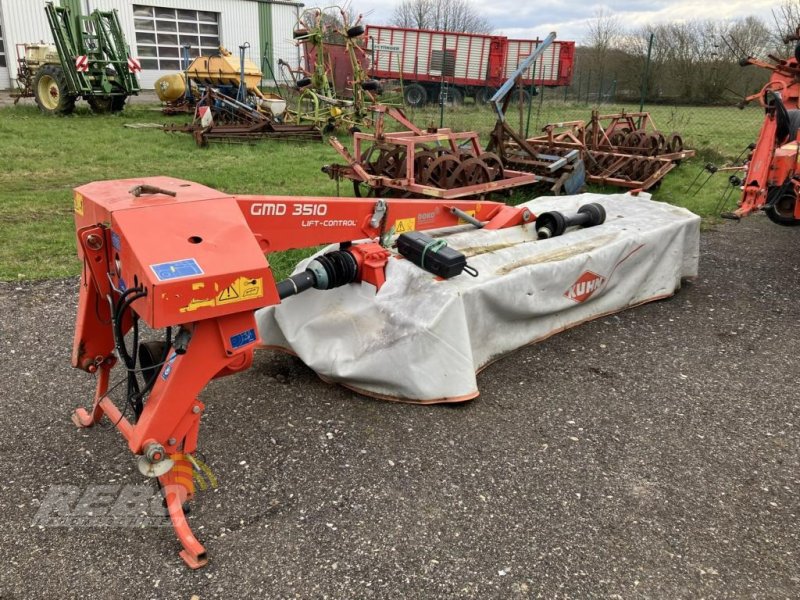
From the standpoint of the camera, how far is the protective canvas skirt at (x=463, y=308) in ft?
11.0

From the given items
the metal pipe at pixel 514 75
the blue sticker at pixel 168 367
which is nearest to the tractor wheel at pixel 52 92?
the metal pipe at pixel 514 75

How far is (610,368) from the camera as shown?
395 centimetres

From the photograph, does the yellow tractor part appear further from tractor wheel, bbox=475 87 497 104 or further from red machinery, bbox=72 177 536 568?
red machinery, bbox=72 177 536 568

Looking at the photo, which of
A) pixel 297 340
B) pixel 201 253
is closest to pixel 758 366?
pixel 297 340

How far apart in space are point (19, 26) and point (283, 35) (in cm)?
1059

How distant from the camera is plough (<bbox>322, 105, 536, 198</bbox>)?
7.00 metres

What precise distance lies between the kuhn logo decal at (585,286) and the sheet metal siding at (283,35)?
86.4ft

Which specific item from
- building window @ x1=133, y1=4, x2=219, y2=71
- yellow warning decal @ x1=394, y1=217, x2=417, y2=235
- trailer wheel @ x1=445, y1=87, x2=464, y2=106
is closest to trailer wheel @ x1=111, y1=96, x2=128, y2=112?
building window @ x1=133, y1=4, x2=219, y2=71

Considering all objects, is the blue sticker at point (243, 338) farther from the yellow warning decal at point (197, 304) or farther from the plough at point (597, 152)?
the plough at point (597, 152)

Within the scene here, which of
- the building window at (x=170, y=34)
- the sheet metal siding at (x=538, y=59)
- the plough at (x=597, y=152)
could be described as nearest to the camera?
the plough at (x=597, y=152)

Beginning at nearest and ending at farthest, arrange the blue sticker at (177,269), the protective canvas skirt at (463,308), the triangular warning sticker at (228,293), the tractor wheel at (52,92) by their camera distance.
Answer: the blue sticker at (177,269)
the triangular warning sticker at (228,293)
the protective canvas skirt at (463,308)
the tractor wheel at (52,92)

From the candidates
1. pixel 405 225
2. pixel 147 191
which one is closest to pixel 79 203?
pixel 147 191

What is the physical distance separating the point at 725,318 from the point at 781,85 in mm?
2873

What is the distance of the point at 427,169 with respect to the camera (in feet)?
23.3
